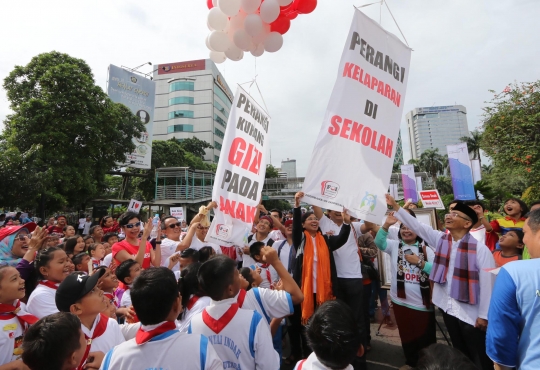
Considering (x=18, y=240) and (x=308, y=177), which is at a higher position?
(x=308, y=177)

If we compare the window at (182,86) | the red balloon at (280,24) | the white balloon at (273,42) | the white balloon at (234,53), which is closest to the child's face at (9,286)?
the white balloon at (234,53)

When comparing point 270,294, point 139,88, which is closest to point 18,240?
point 270,294

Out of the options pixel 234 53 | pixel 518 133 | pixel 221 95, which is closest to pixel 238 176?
pixel 234 53

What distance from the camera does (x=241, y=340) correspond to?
6.26 ft

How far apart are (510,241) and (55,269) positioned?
14.8 ft

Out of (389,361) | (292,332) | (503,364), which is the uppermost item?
(503,364)

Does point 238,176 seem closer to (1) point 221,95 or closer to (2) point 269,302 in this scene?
(2) point 269,302

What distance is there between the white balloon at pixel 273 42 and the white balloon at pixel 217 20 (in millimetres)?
695

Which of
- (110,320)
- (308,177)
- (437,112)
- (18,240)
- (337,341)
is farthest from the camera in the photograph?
(437,112)

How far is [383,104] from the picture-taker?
3.31 meters

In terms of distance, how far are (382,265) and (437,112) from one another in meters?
155

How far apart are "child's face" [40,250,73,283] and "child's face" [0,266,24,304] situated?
507mm

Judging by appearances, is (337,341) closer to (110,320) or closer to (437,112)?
(110,320)

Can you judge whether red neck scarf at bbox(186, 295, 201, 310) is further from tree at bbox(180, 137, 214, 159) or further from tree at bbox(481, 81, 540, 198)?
tree at bbox(180, 137, 214, 159)
